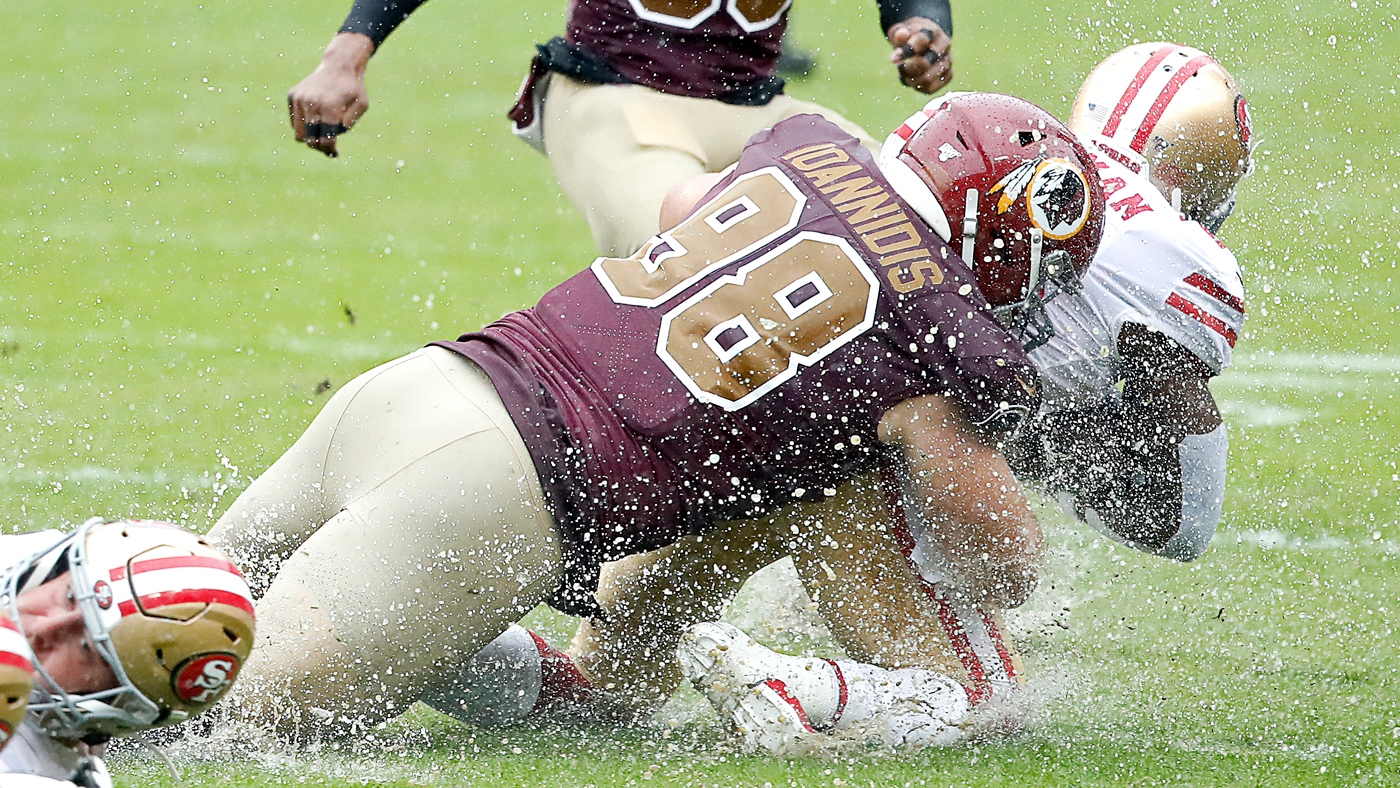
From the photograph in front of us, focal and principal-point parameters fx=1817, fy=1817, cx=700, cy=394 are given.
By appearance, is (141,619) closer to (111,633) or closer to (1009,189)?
(111,633)

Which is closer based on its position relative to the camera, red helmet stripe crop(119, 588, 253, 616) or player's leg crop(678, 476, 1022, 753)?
red helmet stripe crop(119, 588, 253, 616)

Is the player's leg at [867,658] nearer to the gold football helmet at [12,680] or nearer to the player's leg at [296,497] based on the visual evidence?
the player's leg at [296,497]

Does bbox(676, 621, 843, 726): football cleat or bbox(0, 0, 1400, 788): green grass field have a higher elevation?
bbox(676, 621, 843, 726): football cleat

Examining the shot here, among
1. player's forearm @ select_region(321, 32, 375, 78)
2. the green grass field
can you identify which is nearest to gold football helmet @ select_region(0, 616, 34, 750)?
the green grass field

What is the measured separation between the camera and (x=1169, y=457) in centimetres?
361

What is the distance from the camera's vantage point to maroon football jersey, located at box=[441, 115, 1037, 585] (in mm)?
2932

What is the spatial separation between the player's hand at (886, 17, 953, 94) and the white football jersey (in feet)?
→ 1.83

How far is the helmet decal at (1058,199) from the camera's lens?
3.02 metres

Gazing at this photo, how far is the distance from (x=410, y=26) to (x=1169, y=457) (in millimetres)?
10527

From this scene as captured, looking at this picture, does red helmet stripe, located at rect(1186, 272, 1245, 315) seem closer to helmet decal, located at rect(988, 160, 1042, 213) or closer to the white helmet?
helmet decal, located at rect(988, 160, 1042, 213)

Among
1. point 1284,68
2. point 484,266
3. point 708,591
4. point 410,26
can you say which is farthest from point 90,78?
point 708,591

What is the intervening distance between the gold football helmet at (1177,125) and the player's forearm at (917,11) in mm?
365

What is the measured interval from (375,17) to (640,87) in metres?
0.62

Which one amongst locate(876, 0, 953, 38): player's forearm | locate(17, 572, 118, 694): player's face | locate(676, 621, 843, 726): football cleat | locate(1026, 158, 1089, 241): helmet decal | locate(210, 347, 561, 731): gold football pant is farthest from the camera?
locate(876, 0, 953, 38): player's forearm
